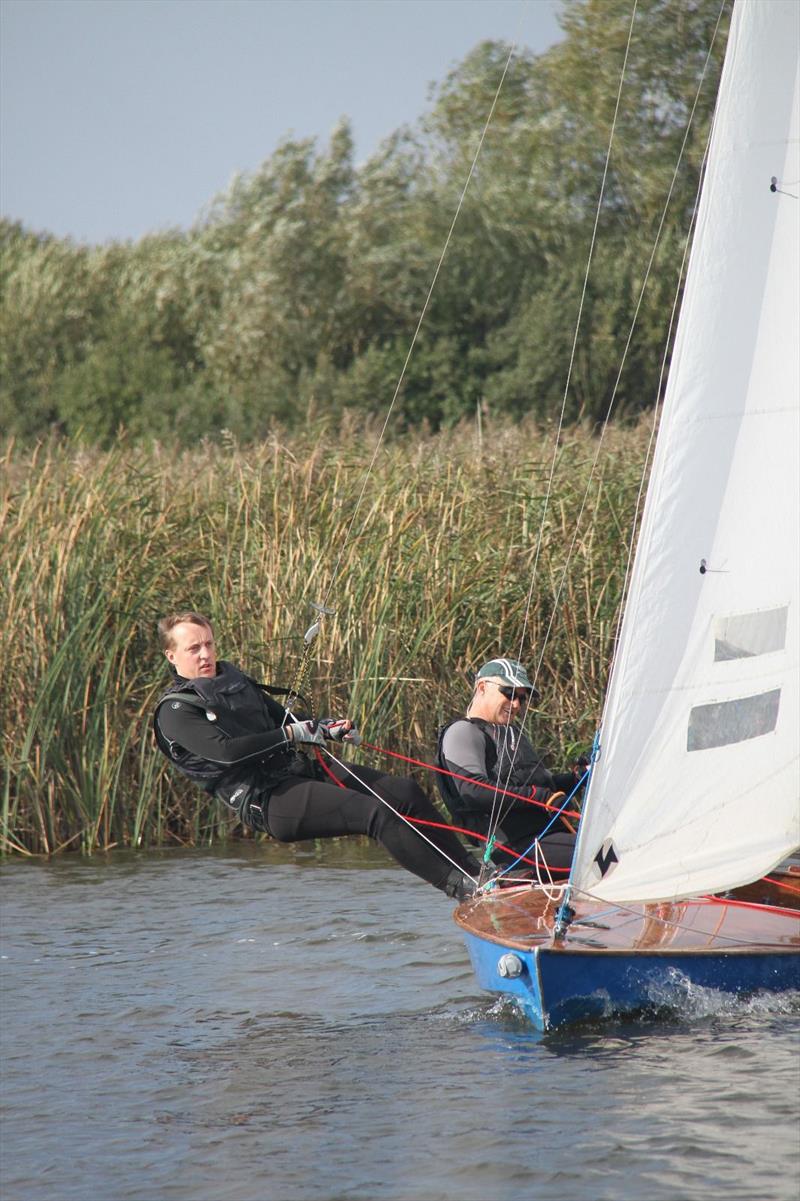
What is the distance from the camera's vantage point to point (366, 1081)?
532cm

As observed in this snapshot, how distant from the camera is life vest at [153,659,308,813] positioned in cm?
669

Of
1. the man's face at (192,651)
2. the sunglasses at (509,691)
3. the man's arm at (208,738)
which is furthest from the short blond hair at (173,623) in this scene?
the sunglasses at (509,691)

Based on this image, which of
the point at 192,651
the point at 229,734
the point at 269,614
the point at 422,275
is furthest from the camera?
the point at 422,275

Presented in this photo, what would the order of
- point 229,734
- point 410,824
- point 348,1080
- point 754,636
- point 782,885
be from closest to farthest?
point 348,1080, point 754,636, point 782,885, point 410,824, point 229,734

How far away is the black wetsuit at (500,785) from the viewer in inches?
252

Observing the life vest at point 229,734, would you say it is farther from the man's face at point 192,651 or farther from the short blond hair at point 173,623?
the short blond hair at point 173,623

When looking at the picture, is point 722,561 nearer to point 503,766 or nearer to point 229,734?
point 503,766

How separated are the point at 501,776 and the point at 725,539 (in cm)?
146

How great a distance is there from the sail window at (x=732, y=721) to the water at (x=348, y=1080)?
2.88 ft

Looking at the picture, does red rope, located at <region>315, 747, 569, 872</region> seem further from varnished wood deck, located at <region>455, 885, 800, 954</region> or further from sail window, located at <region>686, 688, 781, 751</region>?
sail window, located at <region>686, 688, 781, 751</region>

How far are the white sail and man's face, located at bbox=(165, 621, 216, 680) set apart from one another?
1.98 meters

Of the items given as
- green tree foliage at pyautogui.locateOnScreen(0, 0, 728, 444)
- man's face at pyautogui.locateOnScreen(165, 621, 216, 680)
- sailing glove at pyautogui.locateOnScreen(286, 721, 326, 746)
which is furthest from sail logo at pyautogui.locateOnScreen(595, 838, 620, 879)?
green tree foliage at pyautogui.locateOnScreen(0, 0, 728, 444)

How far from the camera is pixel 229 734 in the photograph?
669cm

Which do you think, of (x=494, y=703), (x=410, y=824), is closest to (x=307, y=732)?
(x=410, y=824)
